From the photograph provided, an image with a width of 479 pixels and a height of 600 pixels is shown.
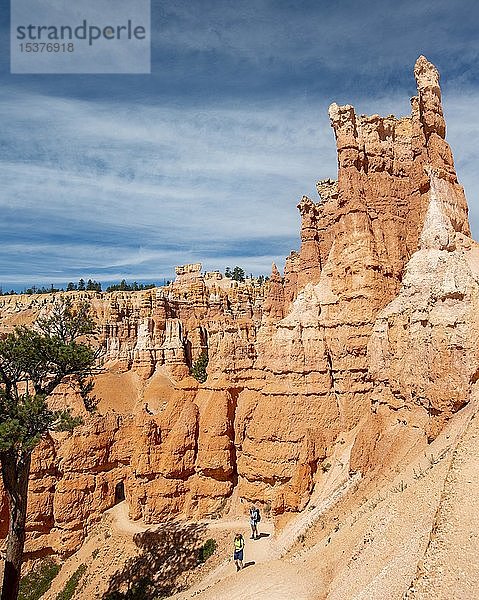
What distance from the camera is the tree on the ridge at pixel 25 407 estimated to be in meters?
17.5

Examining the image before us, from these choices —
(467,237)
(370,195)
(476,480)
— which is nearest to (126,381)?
(370,195)

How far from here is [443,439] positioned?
1645cm

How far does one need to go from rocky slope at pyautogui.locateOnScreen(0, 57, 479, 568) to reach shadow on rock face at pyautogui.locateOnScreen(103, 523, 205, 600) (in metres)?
1.70

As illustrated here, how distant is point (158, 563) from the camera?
26812 millimetres

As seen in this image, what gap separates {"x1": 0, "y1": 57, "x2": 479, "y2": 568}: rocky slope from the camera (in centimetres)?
2508

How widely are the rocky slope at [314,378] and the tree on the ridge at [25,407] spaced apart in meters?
12.0

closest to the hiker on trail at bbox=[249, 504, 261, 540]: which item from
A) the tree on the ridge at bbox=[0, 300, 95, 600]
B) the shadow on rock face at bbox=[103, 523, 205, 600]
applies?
the shadow on rock face at bbox=[103, 523, 205, 600]

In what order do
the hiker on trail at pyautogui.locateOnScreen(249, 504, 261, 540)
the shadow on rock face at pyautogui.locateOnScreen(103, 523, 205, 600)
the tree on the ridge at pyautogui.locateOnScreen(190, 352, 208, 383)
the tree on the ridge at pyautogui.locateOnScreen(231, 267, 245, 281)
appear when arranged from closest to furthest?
1. the hiker on trail at pyautogui.locateOnScreen(249, 504, 261, 540)
2. the shadow on rock face at pyautogui.locateOnScreen(103, 523, 205, 600)
3. the tree on the ridge at pyautogui.locateOnScreen(190, 352, 208, 383)
4. the tree on the ridge at pyautogui.locateOnScreen(231, 267, 245, 281)

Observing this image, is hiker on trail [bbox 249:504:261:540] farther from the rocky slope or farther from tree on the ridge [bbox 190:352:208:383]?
tree on the ridge [bbox 190:352:208:383]

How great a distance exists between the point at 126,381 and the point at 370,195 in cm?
3340

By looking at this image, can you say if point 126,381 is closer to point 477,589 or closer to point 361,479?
point 361,479

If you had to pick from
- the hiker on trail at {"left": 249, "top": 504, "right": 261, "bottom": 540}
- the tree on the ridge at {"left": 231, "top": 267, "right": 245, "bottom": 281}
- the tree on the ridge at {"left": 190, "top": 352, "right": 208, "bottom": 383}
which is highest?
the tree on the ridge at {"left": 231, "top": 267, "right": 245, "bottom": 281}

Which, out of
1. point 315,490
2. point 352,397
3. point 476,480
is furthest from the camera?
point 352,397

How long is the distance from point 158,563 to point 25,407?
48.4ft
